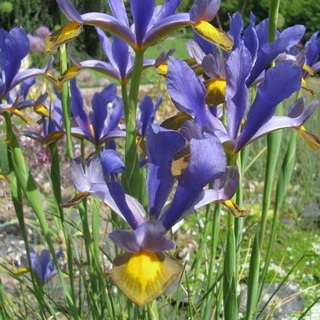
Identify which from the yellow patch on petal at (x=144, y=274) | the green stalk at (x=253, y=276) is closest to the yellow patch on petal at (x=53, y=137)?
the green stalk at (x=253, y=276)

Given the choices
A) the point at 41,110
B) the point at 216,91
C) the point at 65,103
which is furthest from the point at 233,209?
the point at 41,110

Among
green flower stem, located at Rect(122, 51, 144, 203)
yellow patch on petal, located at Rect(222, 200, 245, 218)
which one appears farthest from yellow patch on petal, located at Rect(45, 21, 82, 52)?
yellow patch on petal, located at Rect(222, 200, 245, 218)

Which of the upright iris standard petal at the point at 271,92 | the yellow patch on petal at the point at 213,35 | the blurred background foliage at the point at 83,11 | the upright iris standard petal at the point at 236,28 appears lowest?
the upright iris standard petal at the point at 271,92

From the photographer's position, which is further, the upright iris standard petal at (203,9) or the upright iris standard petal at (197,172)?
the upright iris standard petal at (203,9)

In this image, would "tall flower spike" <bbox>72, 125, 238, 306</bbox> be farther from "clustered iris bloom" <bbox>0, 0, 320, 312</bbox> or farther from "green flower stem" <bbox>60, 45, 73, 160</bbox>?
"green flower stem" <bbox>60, 45, 73, 160</bbox>

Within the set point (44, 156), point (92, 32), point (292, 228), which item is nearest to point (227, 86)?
point (44, 156)

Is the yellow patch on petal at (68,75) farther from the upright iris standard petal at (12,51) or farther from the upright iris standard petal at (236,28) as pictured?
the upright iris standard petal at (236,28)
